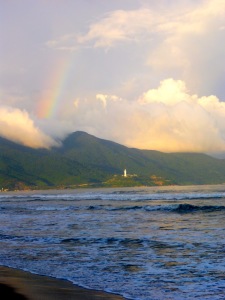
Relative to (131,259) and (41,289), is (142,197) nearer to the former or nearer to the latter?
(131,259)

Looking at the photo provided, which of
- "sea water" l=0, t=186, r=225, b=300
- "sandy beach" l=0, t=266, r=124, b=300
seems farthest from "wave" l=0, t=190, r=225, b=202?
"sandy beach" l=0, t=266, r=124, b=300

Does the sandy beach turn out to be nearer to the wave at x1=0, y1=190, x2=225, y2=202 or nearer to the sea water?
the sea water

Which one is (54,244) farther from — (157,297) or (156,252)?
(157,297)

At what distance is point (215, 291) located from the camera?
11.7m

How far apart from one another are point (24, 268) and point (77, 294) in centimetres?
487

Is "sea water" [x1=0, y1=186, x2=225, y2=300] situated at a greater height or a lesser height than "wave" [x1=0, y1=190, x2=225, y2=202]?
greater

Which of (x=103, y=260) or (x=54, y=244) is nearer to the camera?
(x=103, y=260)

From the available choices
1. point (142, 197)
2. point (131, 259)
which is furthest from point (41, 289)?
point (142, 197)

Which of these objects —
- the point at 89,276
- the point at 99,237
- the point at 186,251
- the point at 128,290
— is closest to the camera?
the point at 128,290

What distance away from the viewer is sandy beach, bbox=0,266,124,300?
1127cm

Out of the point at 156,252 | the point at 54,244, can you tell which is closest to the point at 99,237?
the point at 54,244

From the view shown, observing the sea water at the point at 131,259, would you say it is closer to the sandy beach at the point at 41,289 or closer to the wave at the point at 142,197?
the sandy beach at the point at 41,289

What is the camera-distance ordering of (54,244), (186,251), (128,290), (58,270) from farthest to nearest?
(54,244) → (186,251) → (58,270) → (128,290)

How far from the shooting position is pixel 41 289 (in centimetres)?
1225
